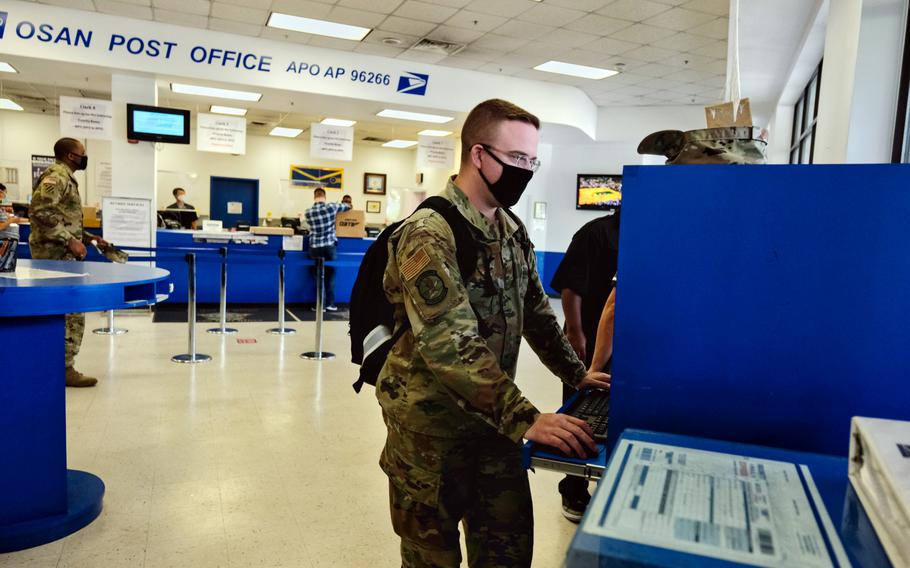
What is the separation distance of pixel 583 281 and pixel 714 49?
561 cm

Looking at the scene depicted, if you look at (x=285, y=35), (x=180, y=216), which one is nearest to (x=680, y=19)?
(x=285, y=35)

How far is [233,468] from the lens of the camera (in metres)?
3.05

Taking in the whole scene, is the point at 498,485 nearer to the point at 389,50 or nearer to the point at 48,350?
the point at 48,350

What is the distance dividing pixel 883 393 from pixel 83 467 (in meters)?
3.21

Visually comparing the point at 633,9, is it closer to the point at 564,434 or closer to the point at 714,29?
the point at 714,29

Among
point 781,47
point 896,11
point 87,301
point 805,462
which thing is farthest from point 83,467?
point 781,47

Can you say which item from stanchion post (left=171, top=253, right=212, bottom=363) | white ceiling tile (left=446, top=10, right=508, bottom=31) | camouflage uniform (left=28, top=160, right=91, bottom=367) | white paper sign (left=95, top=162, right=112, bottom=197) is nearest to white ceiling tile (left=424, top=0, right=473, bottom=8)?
white ceiling tile (left=446, top=10, right=508, bottom=31)

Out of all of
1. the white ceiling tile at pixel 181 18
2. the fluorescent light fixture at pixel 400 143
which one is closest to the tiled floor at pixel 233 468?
the white ceiling tile at pixel 181 18

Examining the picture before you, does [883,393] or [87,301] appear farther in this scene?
[87,301]

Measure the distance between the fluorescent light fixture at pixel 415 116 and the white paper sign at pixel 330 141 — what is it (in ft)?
2.24

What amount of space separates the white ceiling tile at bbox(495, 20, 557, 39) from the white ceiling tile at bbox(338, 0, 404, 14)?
1.19m

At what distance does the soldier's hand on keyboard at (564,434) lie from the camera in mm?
975

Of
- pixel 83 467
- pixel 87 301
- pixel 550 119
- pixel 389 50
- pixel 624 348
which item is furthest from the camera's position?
pixel 550 119

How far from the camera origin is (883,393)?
0.88 meters
